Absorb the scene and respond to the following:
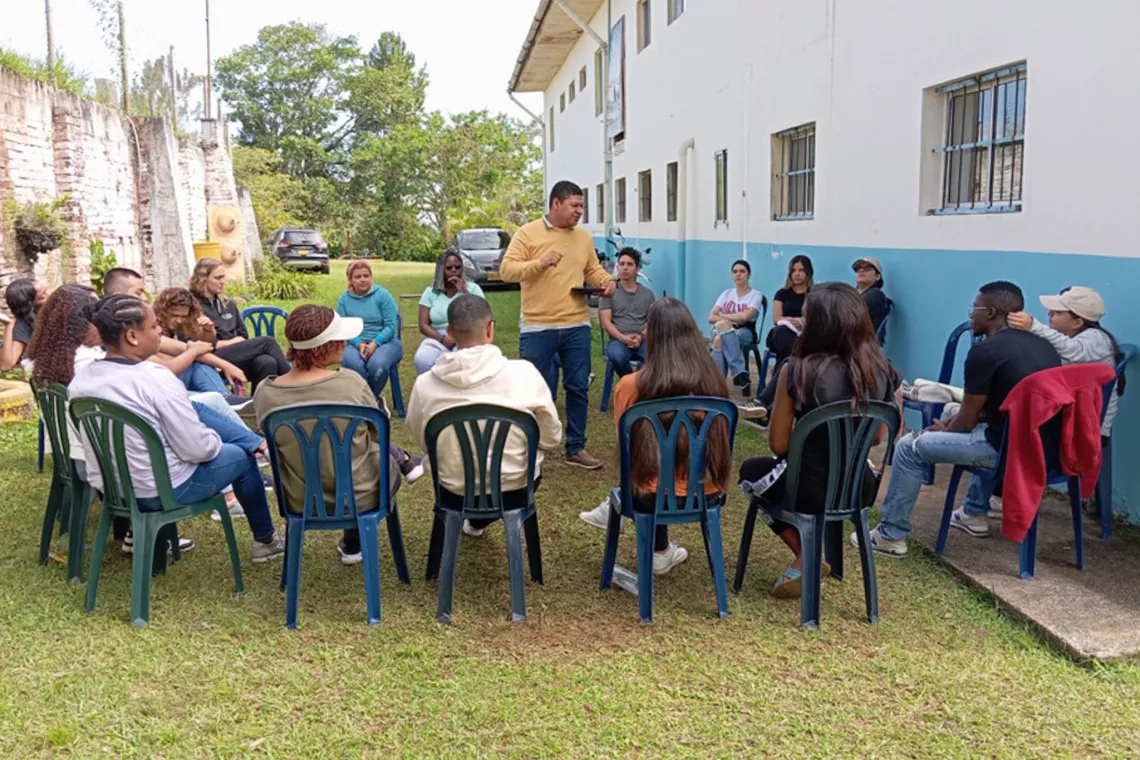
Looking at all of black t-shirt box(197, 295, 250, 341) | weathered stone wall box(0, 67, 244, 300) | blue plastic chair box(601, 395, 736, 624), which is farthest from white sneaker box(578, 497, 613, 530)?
weathered stone wall box(0, 67, 244, 300)

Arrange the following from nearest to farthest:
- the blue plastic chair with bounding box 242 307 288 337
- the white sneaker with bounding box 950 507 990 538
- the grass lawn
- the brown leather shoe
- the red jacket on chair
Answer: the grass lawn < the red jacket on chair < the white sneaker with bounding box 950 507 990 538 < the brown leather shoe < the blue plastic chair with bounding box 242 307 288 337

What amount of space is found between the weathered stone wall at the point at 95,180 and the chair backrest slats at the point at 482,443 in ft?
25.5

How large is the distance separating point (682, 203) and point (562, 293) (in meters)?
6.81

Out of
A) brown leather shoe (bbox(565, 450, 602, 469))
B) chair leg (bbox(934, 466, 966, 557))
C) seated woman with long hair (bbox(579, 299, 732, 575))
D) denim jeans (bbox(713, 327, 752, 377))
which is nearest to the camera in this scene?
seated woman with long hair (bbox(579, 299, 732, 575))

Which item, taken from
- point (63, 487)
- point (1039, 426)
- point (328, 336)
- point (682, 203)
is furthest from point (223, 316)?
point (682, 203)

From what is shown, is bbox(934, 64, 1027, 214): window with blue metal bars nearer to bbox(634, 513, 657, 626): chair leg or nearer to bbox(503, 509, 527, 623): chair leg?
bbox(634, 513, 657, 626): chair leg

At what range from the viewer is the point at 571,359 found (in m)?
5.85

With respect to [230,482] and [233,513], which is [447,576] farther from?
[233,513]

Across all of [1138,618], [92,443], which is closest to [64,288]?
[92,443]

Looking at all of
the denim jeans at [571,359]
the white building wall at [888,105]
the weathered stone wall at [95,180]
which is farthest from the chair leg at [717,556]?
the weathered stone wall at [95,180]

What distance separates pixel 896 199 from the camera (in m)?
6.55

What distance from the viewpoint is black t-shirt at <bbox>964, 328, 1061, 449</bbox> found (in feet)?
12.6

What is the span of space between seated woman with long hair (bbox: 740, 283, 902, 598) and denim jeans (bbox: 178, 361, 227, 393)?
3348mm

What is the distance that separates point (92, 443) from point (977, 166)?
5130 mm
